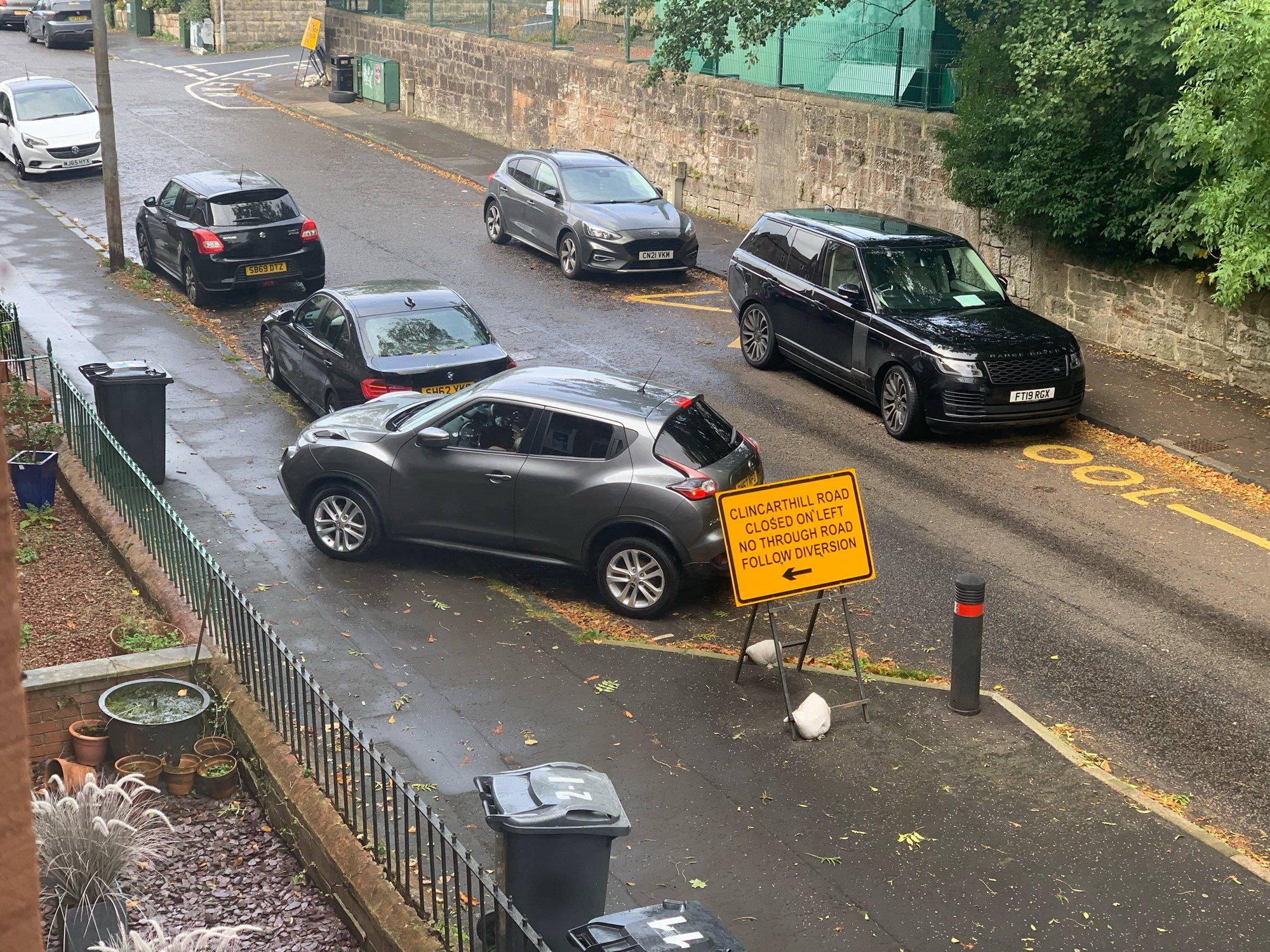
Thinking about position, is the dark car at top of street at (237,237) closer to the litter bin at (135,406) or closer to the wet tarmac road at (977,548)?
the wet tarmac road at (977,548)

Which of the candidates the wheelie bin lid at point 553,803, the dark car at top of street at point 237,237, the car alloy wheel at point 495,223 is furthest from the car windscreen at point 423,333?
the car alloy wheel at point 495,223

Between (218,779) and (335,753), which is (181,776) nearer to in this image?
(218,779)

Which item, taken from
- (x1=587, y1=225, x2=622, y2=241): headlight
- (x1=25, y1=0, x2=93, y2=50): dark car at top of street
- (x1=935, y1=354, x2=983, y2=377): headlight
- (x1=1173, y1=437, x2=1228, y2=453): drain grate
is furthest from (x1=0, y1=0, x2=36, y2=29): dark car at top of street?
(x1=1173, y1=437, x2=1228, y2=453): drain grate

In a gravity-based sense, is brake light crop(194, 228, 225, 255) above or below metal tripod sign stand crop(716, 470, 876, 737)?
above

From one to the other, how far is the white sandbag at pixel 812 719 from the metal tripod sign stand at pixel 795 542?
0.19 metres

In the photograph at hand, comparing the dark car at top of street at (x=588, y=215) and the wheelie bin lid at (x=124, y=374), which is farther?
the dark car at top of street at (x=588, y=215)

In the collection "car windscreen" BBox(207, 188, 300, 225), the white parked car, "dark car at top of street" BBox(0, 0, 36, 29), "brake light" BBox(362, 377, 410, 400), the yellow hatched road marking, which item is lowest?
the yellow hatched road marking

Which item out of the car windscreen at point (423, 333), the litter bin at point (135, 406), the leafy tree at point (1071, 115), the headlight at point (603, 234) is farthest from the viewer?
the headlight at point (603, 234)

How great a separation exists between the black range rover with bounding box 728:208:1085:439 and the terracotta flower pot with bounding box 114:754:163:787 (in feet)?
28.8

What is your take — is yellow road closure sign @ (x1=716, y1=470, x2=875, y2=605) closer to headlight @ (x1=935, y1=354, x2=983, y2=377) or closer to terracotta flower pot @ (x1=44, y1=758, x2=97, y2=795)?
terracotta flower pot @ (x1=44, y1=758, x2=97, y2=795)

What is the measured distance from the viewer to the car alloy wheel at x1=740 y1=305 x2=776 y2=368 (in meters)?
16.8

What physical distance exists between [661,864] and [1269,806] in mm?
3562

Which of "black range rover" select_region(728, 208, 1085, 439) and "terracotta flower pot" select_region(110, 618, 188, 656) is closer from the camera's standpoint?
"terracotta flower pot" select_region(110, 618, 188, 656)

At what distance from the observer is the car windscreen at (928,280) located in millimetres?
15102
